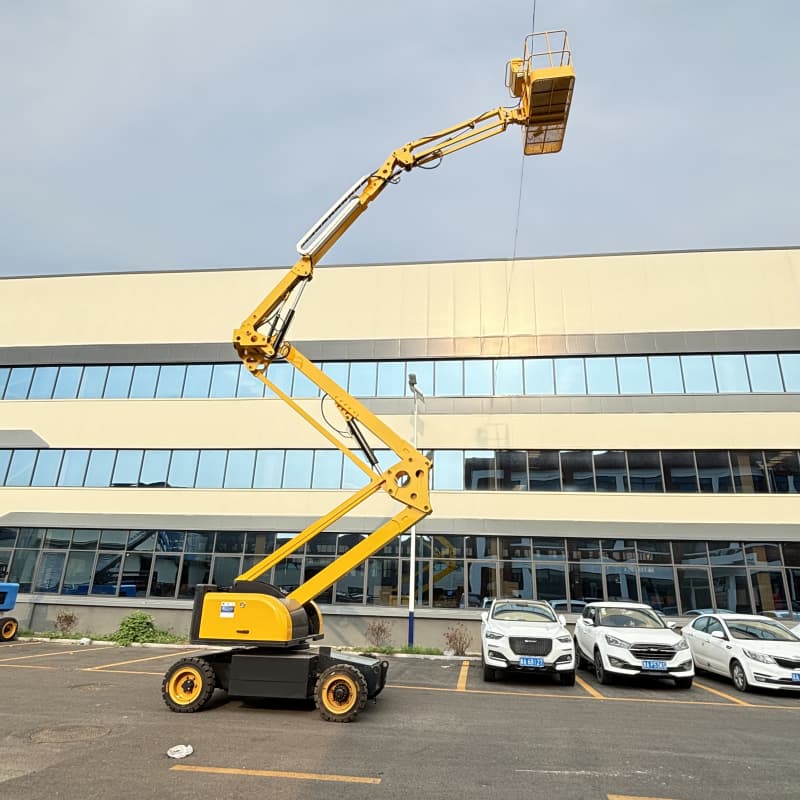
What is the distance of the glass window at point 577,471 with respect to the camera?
18203 mm

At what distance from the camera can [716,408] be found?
18359 mm

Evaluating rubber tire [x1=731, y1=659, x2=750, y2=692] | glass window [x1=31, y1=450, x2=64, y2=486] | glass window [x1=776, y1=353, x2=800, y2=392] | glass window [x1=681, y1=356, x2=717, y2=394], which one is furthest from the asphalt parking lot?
glass window [x1=31, y1=450, x2=64, y2=486]

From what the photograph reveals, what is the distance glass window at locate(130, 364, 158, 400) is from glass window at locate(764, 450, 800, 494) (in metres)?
22.4

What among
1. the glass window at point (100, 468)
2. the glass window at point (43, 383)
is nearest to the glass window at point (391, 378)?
the glass window at point (100, 468)

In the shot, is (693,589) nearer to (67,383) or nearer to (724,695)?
(724,695)

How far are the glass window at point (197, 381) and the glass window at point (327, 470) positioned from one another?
532 centimetres

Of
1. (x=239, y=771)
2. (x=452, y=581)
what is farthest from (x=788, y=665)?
(x=239, y=771)

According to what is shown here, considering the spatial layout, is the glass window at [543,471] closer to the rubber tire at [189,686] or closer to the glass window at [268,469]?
the glass window at [268,469]

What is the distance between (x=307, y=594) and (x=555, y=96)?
33.5 ft

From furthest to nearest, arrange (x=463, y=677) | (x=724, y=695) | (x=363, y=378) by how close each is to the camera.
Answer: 1. (x=363, y=378)
2. (x=463, y=677)
3. (x=724, y=695)

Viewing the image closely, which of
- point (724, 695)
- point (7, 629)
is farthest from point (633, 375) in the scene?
point (7, 629)

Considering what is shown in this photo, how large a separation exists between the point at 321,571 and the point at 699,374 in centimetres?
1569

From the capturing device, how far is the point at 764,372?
61.1ft

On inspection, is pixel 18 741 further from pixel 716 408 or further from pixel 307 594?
pixel 716 408
